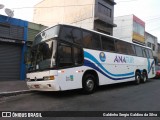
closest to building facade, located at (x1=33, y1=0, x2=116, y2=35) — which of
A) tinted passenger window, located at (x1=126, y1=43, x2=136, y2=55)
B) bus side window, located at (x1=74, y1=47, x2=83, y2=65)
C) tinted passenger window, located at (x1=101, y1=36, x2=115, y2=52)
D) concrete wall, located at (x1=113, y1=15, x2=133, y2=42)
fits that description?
concrete wall, located at (x1=113, y1=15, x2=133, y2=42)

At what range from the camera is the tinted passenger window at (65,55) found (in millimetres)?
7674

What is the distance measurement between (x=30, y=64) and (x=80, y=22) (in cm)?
1585

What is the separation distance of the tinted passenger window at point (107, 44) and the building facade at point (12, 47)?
6907 millimetres

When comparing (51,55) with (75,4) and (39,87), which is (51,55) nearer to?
(39,87)

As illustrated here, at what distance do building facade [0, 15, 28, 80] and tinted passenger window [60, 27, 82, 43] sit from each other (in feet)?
21.5

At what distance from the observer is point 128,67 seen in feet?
41.1

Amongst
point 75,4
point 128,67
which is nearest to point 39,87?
point 128,67

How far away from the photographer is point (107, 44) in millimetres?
10656

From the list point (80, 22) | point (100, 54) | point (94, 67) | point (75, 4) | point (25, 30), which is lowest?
point (94, 67)

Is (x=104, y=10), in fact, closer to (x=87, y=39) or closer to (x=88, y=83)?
(x=87, y=39)

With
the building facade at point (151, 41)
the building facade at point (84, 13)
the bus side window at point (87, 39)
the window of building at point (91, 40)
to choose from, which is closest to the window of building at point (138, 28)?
the building facade at point (151, 41)

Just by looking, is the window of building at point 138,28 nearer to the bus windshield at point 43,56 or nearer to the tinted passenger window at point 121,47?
the tinted passenger window at point 121,47

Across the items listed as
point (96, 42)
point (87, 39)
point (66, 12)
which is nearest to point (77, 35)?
point (87, 39)

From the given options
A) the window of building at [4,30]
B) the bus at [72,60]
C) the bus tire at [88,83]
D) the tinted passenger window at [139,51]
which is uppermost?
the window of building at [4,30]
